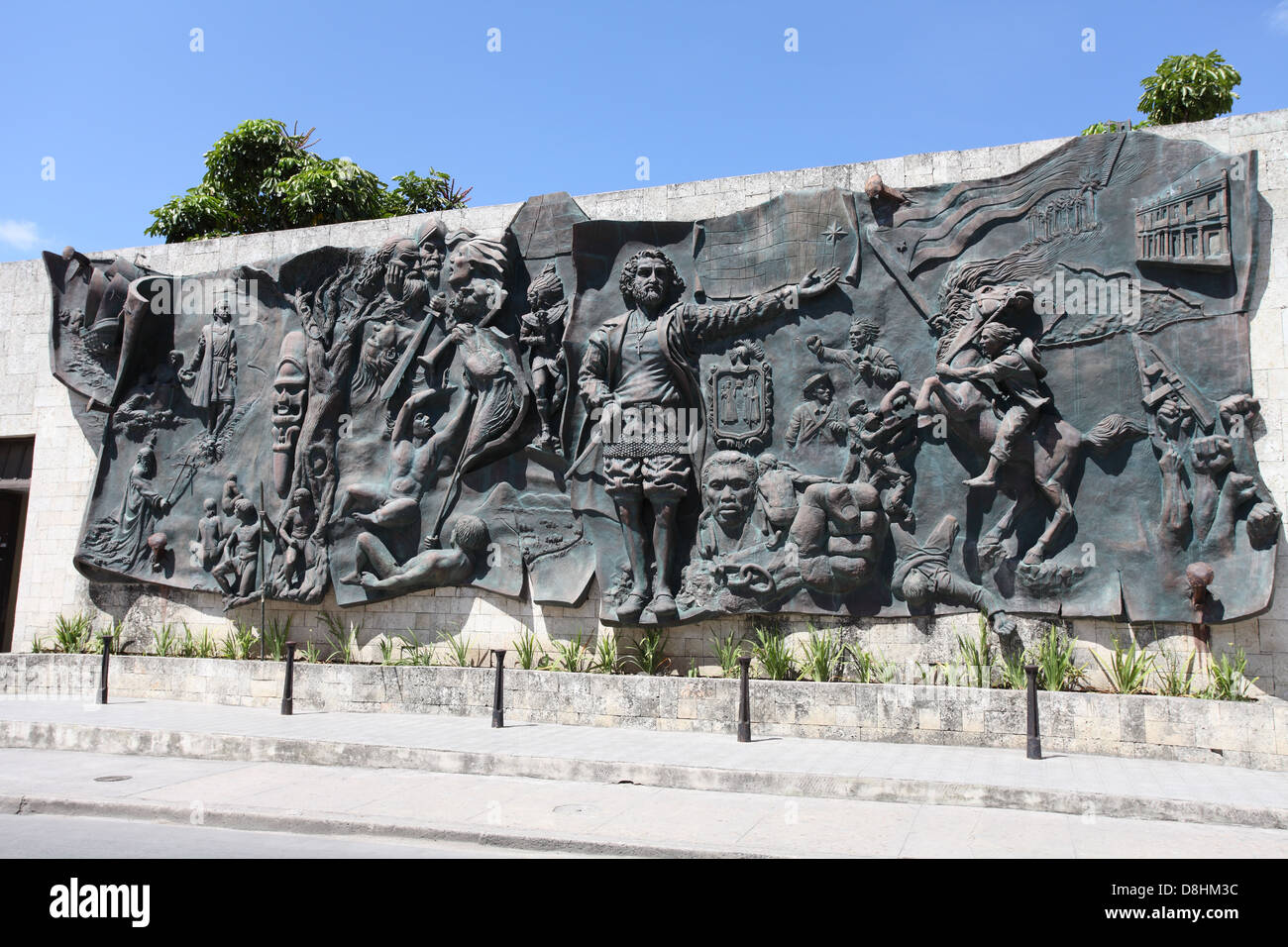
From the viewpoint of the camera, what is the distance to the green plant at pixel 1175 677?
9961 millimetres

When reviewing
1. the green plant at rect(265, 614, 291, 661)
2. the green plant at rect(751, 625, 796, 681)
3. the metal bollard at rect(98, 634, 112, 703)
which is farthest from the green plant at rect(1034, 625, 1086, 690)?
the metal bollard at rect(98, 634, 112, 703)

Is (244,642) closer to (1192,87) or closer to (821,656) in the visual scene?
(821,656)

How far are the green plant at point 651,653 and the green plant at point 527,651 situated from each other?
125 centimetres

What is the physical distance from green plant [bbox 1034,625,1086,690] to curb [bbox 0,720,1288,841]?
271cm

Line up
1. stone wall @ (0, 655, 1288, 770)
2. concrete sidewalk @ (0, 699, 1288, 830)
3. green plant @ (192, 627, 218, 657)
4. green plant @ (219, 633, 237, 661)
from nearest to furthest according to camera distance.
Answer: concrete sidewalk @ (0, 699, 1288, 830), stone wall @ (0, 655, 1288, 770), green plant @ (219, 633, 237, 661), green plant @ (192, 627, 218, 657)

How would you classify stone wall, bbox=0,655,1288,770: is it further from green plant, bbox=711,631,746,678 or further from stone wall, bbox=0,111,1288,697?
stone wall, bbox=0,111,1288,697

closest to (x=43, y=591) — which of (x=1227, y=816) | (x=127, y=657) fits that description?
(x=127, y=657)

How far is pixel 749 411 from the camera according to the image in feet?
39.1

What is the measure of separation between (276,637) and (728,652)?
645 centimetres

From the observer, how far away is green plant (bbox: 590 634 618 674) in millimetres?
11953

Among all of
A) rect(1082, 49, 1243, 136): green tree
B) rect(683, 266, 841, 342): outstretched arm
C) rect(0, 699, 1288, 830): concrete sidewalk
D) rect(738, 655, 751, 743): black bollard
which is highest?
rect(1082, 49, 1243, 136): green tree

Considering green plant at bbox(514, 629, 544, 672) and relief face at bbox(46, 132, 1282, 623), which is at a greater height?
relief face at bbox(46, 132, 1282, 623)

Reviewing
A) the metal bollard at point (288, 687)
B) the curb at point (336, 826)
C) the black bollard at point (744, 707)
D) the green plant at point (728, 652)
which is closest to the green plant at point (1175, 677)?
the black bollard at point (744, 707)
